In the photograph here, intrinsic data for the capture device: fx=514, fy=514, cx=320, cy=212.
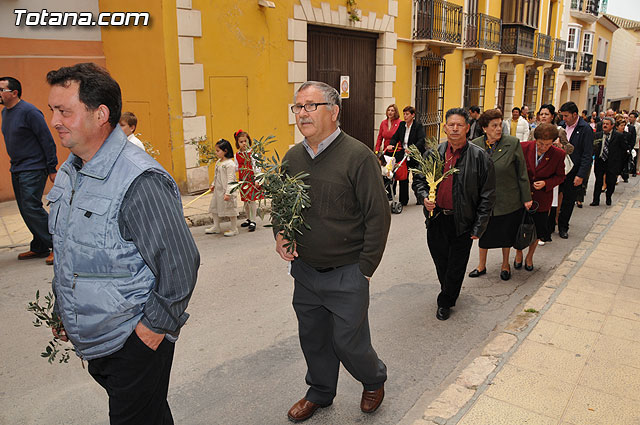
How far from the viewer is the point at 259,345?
14.4 feet

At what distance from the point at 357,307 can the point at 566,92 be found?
37525 millimetres

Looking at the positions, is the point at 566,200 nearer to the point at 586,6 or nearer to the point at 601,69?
the point at 586,6

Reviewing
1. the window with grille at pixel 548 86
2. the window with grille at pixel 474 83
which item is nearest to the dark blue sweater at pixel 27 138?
the window with grille at pixel 474 83

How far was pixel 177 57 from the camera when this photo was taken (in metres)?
9.90

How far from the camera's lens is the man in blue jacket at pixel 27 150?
606 centimetres

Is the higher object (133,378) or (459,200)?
(459,200)

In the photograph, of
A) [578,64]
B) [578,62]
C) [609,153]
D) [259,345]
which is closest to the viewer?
[259,345]

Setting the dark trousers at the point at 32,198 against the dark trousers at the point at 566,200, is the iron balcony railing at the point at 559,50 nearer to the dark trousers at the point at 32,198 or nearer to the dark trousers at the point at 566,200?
the dark trousers at the point at 566,200

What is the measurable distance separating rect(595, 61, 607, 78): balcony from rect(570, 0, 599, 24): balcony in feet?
16.1

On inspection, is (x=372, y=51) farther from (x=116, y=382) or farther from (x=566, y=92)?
(x=566, y=92)

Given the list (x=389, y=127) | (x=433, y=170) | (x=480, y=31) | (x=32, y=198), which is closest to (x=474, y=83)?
(x=480, y=31)

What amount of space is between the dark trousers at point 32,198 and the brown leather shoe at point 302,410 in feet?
14.0

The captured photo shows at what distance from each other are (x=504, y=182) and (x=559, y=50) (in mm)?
28598

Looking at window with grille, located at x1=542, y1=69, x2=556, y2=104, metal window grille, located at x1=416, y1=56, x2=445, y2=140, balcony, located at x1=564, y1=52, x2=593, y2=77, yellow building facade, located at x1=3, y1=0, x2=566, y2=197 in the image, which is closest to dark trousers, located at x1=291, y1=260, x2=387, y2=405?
yellow building facade, located at x1=3, y1=0, x2=566, y2=197
